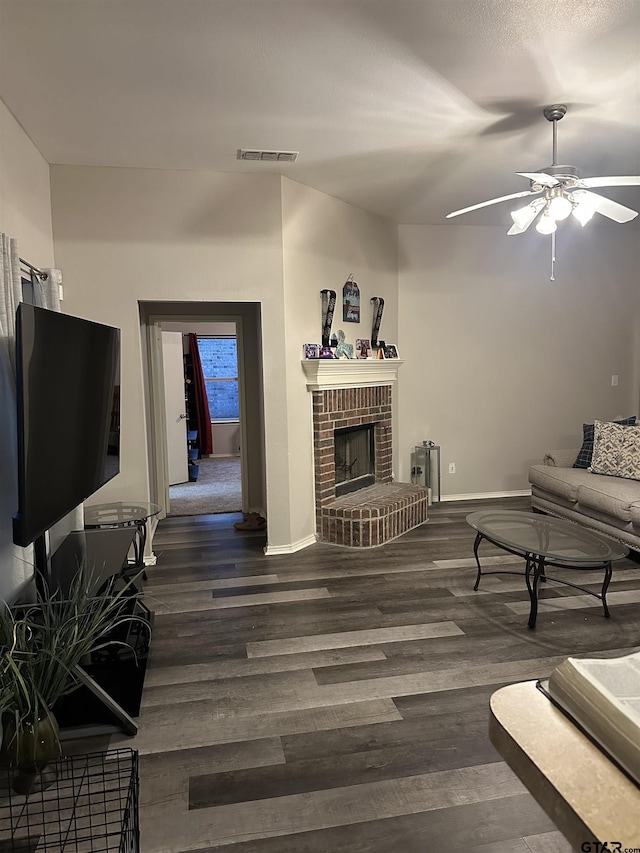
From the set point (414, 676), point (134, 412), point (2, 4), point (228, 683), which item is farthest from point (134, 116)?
point (414, 676)

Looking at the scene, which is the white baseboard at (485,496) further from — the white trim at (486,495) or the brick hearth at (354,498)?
the brick hearth at (354,498)

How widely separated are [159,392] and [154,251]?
159 centimetres

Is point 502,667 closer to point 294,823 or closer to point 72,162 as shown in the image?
point 294,823

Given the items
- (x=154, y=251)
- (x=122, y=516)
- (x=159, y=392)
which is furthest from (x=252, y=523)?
(x=154, y=251)

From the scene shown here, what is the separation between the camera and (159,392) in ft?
17.0

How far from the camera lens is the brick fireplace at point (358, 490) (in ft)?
14.4

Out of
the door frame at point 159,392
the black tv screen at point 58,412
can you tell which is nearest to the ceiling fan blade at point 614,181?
the black tv screen at point 58,412

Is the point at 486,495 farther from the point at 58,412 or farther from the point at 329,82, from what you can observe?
the point at 58,412

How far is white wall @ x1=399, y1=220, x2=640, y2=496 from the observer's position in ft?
18.2

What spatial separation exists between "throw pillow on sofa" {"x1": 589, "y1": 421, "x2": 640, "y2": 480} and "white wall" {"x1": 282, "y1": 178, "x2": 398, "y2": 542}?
2207mm

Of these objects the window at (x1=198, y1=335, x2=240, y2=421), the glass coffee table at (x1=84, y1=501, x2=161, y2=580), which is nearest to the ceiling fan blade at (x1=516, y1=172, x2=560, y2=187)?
the glass coffee table at (x1=84, y1=501, x2=161, y2=580)

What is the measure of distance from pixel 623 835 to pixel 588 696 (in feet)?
0.69

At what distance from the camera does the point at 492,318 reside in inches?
224

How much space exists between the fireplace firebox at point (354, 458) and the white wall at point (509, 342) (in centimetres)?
47
